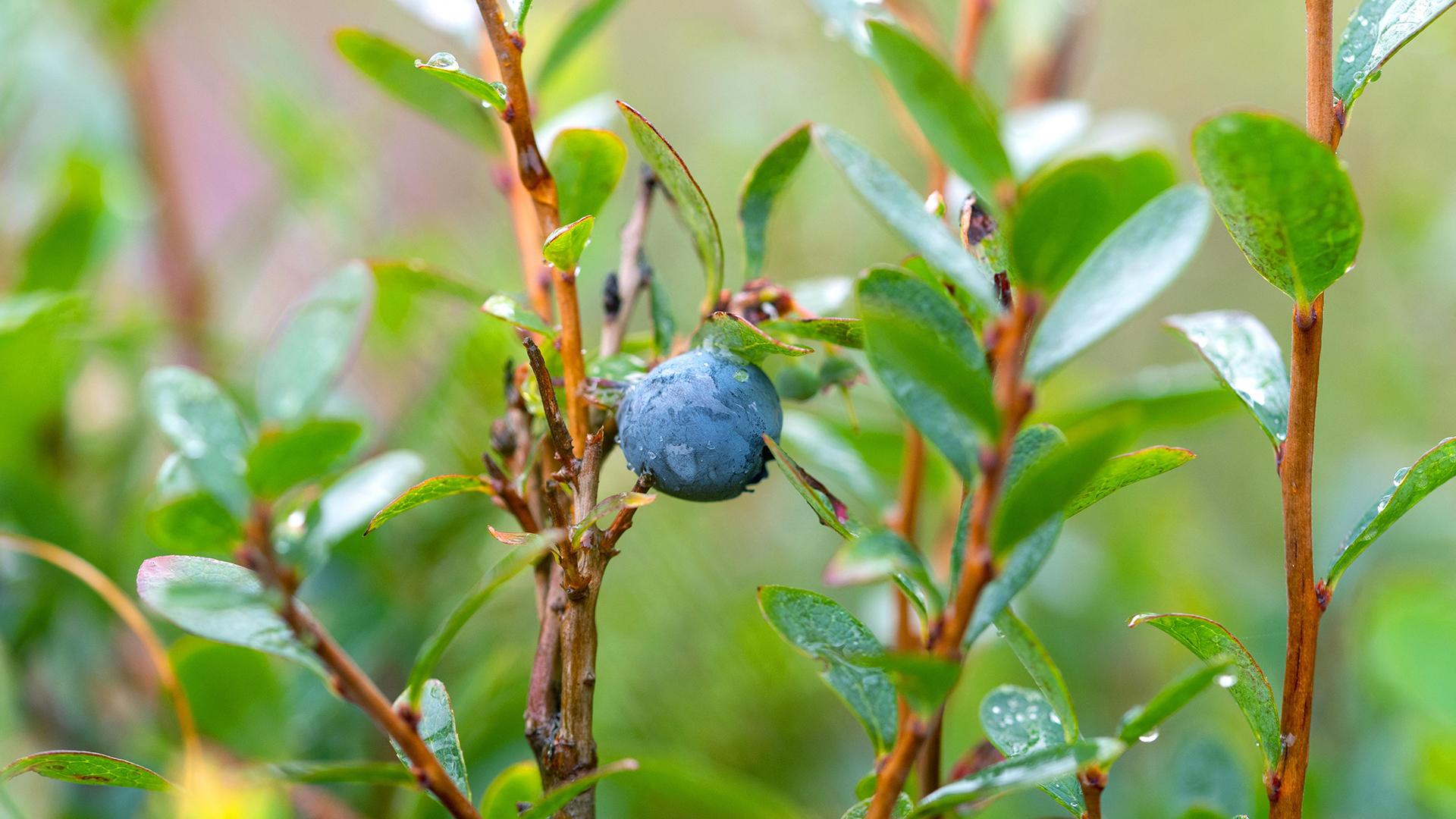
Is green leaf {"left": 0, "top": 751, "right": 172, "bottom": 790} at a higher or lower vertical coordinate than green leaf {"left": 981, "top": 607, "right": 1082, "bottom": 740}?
lower

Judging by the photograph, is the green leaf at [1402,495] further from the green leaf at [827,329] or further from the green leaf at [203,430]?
the green leaf at [203,430]

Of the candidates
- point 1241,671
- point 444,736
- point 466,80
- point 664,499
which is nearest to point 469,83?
point 466,80

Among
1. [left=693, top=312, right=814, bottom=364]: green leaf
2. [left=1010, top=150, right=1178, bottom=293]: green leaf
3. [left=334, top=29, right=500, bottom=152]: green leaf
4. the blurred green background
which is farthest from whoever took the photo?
the blurred green background

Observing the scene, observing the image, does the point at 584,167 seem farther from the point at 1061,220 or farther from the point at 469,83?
the point at 1061,220

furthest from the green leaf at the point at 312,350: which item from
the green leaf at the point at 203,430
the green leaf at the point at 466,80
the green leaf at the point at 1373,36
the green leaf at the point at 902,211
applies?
the green leaf at the point at 1373,36

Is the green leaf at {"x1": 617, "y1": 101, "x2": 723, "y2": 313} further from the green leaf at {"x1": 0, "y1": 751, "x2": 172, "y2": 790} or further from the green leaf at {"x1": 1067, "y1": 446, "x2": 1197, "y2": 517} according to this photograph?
the green leaf at {"x1": 0, "y1": 751, "x2": 172, "y2": 790}

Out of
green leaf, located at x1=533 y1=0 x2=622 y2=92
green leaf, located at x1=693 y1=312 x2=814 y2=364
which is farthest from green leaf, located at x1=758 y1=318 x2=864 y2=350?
green leaf, located at x1=533 y1=0 x2=622 y2=92

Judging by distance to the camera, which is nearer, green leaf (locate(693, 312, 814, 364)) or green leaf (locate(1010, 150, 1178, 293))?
green leaf (locate(1010, 150, 1178, 293))
